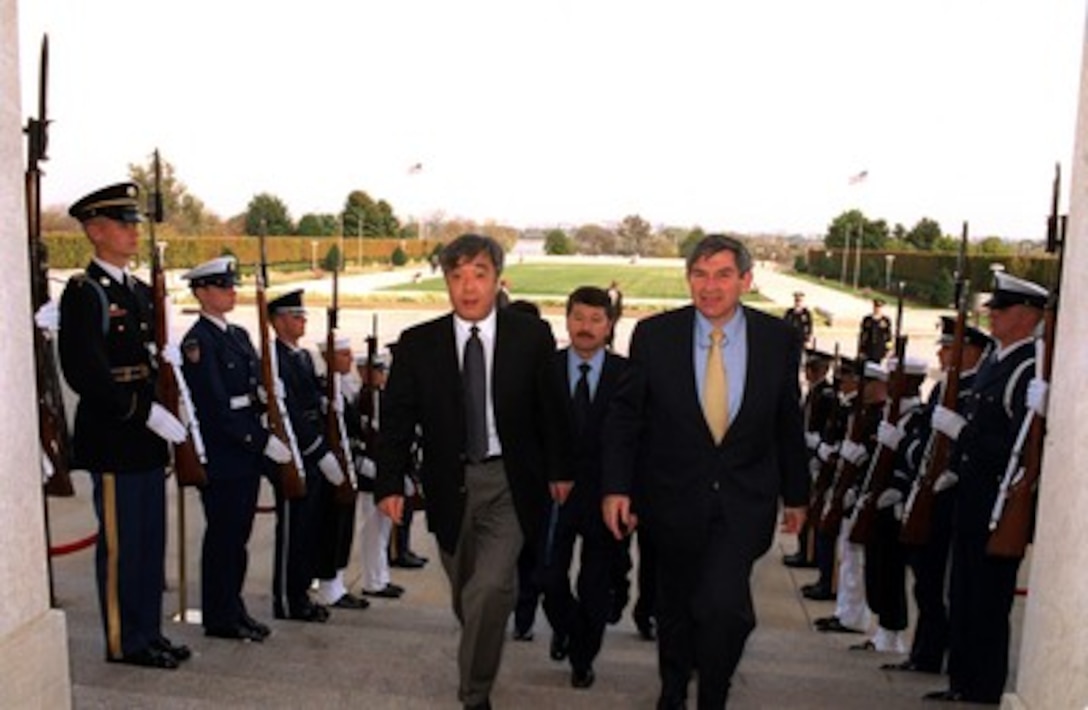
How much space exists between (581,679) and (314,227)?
75.9m

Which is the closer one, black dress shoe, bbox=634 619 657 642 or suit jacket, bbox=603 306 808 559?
suit jacket, bbox=603 306 808 559

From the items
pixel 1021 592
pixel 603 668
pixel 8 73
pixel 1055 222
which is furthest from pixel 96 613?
pixel 1021 592

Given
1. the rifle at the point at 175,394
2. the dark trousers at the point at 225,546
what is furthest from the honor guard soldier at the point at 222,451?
the rifle at the point at 175,394

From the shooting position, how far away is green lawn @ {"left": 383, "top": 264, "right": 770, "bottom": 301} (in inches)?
1740

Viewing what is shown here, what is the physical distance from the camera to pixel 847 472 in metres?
6.25

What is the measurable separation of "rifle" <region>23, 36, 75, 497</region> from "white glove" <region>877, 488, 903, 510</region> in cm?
414

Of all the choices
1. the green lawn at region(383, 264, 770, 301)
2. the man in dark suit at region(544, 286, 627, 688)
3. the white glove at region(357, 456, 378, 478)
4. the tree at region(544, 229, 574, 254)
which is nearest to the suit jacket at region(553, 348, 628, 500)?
the man in dark suit at region(544, 286, 627, 688)

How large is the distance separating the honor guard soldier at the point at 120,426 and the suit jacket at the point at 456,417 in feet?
3.60

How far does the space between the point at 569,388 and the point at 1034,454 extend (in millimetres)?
1974

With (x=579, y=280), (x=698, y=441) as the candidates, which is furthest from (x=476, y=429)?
(x=579, y=280)

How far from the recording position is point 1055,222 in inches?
195

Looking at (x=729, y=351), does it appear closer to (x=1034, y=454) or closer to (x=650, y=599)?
(x=1034, y=454)

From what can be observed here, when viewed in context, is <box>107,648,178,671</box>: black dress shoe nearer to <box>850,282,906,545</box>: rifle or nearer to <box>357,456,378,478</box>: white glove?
<box>357,456,378,478</box>: white glove

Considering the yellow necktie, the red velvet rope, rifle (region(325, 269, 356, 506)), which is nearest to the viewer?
the yellow necktie
